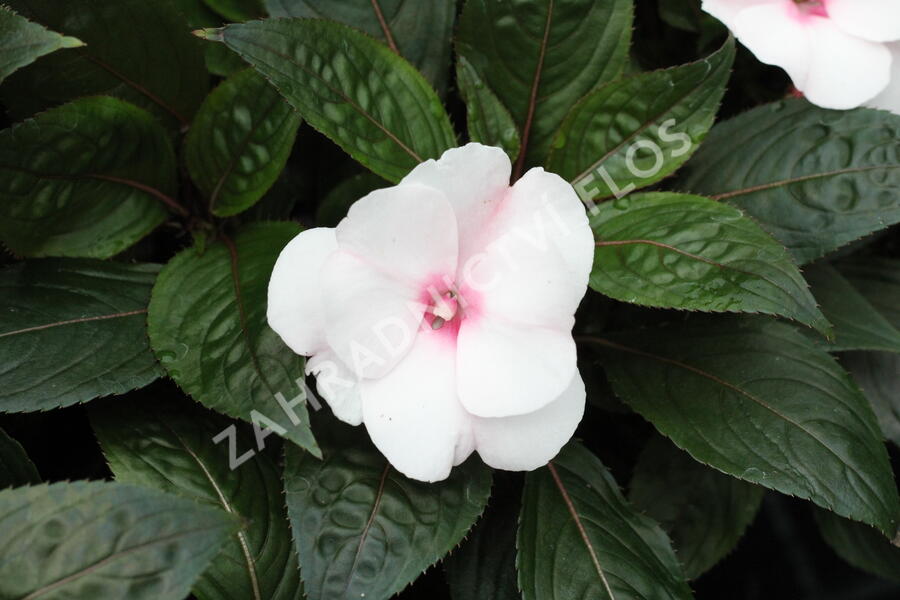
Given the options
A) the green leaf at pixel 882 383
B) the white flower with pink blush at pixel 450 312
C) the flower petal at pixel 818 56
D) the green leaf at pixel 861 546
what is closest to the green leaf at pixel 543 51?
the flower petal at pixel 818 56

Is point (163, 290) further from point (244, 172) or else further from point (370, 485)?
point (370, 485)

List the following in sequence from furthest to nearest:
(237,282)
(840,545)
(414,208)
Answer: (840,545)
(237,282)
(414,208)

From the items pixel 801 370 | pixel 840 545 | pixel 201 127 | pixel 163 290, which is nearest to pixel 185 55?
pixel 201 127

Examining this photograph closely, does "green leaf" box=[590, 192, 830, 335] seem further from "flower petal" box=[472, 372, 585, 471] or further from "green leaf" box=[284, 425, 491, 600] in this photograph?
"green leaf" box=[284, 425, 491, 600]

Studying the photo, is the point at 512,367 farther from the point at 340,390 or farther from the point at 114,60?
the point at 114,60

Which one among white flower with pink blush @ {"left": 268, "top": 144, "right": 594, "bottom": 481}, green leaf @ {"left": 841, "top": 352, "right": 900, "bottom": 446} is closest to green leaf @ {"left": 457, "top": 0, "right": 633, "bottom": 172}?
white flower with pink blush @ {"left": 268, "top": 144, "right": 594, "bottom": 481}

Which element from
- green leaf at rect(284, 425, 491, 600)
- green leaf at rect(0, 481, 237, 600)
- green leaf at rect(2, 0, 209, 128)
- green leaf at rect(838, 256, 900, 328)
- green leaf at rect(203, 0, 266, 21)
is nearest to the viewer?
green leaf at rect(0, 481, 237, 600)

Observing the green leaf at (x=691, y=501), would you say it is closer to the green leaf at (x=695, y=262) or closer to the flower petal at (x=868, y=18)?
the green leaf at (x=695, y=262)
